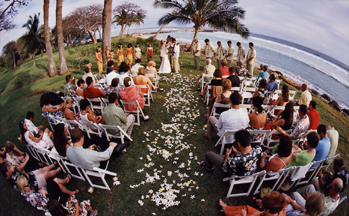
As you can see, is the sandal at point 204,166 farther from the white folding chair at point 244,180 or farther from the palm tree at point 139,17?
the palm tree at point 139,17

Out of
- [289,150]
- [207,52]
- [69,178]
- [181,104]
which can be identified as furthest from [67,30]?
[289,150]

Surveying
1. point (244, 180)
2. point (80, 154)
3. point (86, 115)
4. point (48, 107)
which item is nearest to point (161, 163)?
point (80, 154)

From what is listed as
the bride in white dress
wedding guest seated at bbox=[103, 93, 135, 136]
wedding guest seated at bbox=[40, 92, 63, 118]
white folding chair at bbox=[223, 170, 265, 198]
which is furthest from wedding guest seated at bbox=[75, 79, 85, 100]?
white folding chair at bbox=[223, 170, 265, 198]

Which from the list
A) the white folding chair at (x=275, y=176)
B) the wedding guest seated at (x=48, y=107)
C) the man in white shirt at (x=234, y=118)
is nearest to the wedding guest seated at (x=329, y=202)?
the white folding chair at (x=275, y=176)

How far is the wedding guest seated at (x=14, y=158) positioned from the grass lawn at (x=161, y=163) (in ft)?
2.79

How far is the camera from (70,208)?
3504mm

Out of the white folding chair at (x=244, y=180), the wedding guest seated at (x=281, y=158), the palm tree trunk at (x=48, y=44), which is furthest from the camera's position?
the palm tree trunk at (x=48, y=44)

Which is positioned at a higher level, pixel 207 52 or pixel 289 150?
pixel 207 52

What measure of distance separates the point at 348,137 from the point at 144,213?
8.72m

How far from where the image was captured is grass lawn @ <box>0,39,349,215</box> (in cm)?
413

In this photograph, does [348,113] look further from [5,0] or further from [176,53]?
[5,0]

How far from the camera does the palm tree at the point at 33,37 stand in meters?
12.8

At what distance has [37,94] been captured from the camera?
32.4ft

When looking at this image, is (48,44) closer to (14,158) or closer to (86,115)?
(86,115)
